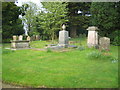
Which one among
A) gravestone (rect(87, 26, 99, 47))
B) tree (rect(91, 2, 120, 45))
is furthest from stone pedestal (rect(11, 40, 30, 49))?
tree (rect(91, 2, 120, 45))

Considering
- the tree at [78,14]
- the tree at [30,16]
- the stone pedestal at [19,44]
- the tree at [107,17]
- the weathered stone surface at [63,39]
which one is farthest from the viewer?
the tree at [30,16]

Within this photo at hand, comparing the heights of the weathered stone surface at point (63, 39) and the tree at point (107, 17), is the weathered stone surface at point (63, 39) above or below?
below

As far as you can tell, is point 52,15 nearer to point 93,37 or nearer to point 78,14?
point 78,14

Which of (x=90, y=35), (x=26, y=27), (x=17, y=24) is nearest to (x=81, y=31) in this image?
(x=26, y=27)

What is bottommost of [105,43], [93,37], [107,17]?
[105,43]

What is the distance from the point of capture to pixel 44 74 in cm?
380

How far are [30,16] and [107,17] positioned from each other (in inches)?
567

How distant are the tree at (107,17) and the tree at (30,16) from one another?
12321mm

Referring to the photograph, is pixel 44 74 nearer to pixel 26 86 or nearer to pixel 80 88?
pixel 26 86

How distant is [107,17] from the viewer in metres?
11.8

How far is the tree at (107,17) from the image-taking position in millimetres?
11344

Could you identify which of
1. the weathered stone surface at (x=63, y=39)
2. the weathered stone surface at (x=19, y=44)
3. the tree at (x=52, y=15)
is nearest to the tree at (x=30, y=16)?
the tree at (x=52, y=15)

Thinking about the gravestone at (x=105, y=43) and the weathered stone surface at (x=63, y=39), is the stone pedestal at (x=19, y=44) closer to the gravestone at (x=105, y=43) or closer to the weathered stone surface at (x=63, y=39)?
the weathered stone surface at (x=63, y=39)

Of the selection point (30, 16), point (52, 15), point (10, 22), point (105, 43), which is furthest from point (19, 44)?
point (30, 16)
